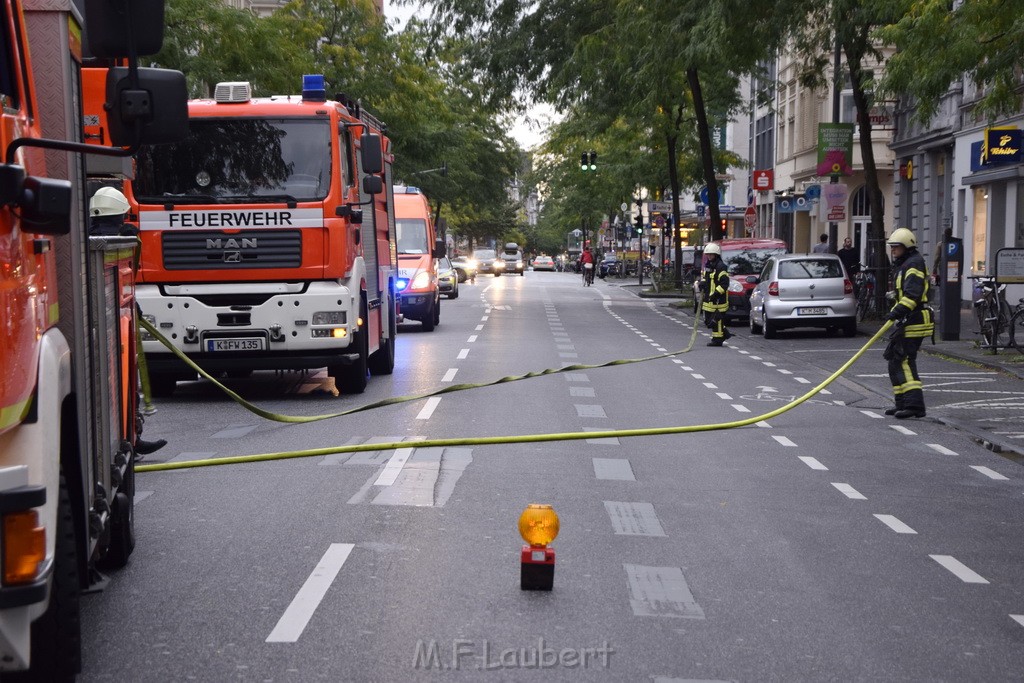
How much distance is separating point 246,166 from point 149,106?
10.1m

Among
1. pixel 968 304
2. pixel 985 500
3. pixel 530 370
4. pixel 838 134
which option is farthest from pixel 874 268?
pixel 985 500

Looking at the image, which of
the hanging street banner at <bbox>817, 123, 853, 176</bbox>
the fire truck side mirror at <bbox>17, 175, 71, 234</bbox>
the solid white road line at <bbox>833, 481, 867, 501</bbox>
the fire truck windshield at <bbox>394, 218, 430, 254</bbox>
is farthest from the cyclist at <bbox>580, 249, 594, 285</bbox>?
the fire truck side mirror at <bbox>17, 175, 71, 234</bbox>

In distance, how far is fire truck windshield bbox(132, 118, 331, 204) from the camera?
572 inches

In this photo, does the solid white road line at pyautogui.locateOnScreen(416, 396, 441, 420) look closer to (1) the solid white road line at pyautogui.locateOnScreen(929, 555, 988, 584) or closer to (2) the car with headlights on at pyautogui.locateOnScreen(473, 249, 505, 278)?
(1) the solid white road line at pyautogui.locateOnScreen(929, 555, 988, 584)

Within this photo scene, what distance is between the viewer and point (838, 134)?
3127 cm

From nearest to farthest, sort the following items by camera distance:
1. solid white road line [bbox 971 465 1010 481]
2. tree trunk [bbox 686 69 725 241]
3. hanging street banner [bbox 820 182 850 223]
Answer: solid white road line [bbox 971 465 1010 481], hanging street banner [bbox 820 182 850 223], tree trunk [bbox 686 69 725 241]

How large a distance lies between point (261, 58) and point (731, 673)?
2750 centimetres

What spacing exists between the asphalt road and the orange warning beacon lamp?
0.24 feet

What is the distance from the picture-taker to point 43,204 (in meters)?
3.92

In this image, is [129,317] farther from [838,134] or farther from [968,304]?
[968,304]

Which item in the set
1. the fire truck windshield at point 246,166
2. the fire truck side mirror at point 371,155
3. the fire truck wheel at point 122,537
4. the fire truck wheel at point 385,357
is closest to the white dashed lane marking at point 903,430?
the fire truck side mirror at point 371,155

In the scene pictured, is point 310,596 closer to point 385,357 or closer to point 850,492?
point 850,492

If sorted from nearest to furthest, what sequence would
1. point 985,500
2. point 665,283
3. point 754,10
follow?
1. point 985,500
2. point 754,10
3. point 665,283

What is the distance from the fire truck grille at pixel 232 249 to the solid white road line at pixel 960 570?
27.6 feet
